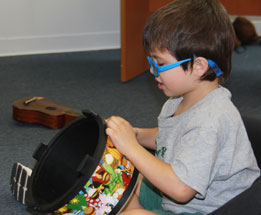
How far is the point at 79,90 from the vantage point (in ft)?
8.18

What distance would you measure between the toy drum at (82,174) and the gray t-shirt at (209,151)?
0.41 ft

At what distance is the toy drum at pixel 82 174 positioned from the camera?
0.92 meters

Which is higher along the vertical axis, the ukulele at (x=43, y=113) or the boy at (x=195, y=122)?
the boy at (x=195, y=122)

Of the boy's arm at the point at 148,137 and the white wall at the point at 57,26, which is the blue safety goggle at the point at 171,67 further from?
the white wall at the point at 57,26

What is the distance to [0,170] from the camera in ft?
5.13

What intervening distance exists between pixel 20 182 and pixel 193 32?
30.2 inches

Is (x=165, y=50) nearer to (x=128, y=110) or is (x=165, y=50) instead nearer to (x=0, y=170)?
(x=0, y=170)

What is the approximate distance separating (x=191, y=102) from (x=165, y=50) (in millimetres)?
154

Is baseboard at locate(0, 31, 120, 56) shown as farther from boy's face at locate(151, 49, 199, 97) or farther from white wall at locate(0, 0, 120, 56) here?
boy's face at locate(151, 49, 199, 97)

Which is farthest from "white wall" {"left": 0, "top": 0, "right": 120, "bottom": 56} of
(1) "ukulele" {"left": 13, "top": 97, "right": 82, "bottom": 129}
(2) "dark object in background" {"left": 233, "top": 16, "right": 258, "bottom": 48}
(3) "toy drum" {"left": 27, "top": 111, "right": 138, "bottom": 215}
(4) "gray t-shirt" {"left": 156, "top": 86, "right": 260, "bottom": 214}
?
(4) "gray t-shirt" {"left": 156, "top": 86, "right": 260, "bottom": 214}

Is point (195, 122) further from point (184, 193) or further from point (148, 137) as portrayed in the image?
point (148, 137)

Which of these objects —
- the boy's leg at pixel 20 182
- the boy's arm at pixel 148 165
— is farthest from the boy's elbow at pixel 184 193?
the boy's leg at pixel 20 182

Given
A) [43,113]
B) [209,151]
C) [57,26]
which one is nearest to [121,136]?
[209,151]

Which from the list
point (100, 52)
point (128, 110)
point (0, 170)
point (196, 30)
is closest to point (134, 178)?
point (196, 30)
